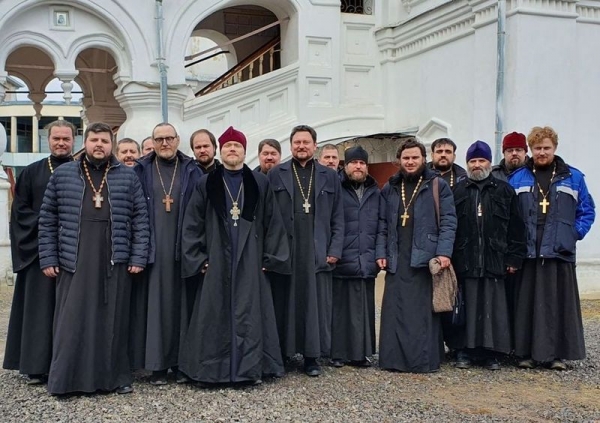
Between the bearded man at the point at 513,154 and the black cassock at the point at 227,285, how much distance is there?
83.3 inches

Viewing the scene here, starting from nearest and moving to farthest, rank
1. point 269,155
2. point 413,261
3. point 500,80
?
point 413,261 → point 269,155 → point 500,80

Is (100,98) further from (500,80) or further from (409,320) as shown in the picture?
(409,320)

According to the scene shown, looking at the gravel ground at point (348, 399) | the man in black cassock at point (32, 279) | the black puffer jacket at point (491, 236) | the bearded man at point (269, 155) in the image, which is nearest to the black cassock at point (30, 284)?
the man in black cassock at point (32, 279)

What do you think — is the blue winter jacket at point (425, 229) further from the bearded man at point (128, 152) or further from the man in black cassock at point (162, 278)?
the bearded man at point (128, 152)

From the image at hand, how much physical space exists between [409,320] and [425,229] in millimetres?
716

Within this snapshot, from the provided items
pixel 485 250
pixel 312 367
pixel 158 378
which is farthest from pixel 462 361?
pixel 158 378

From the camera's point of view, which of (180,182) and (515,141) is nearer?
(180,182)

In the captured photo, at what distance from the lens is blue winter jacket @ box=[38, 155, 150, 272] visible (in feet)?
16.5

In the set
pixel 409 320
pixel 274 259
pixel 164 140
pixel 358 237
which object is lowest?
pixel 409 320

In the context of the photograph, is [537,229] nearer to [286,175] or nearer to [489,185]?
[489,185]

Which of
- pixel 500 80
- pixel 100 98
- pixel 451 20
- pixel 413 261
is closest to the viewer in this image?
pixel 413 261

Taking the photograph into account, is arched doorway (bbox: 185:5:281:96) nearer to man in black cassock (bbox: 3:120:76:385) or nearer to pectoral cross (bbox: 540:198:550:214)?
man in black cassock (bbox: 3:120:76:385)

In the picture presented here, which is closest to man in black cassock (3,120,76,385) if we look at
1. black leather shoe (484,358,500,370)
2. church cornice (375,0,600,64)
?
black leather shoe (484,358,500,370)

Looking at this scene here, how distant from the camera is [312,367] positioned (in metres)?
5.75
